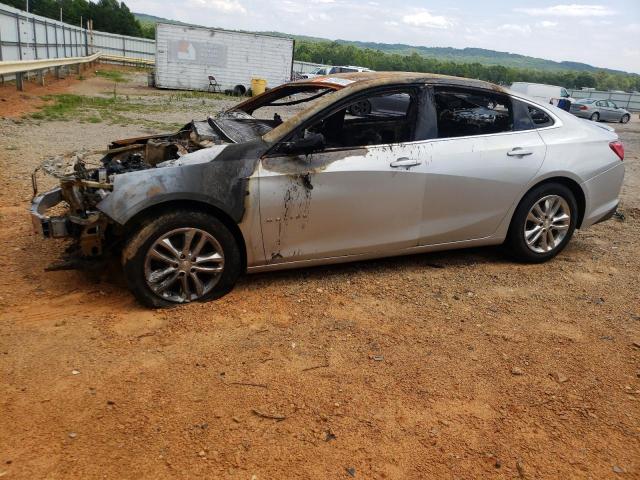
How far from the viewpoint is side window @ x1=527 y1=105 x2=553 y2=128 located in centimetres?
465

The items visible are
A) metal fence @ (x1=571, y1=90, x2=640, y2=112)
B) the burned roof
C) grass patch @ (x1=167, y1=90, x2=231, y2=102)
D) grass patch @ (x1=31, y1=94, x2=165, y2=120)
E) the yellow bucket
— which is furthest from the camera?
metal fence @ (x1=571, y1=90, x2=640, y2=112)

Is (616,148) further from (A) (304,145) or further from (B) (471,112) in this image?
(A) (304,145)

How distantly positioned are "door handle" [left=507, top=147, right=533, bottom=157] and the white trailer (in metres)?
24.5

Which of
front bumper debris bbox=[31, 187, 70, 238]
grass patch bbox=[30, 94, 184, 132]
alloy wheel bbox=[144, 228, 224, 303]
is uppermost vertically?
front bumper debris bbox=[31, 187, 70, 238]

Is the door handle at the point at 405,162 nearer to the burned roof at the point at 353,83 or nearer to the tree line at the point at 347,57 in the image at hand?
the burned roof at the point at 353,83

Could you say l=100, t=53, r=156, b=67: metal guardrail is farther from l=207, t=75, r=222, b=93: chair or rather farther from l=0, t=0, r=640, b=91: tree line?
l=207, t=75, r=222, b=93: chair

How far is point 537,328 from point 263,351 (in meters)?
1.93

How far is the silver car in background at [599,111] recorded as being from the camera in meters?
29.7

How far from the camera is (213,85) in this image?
27.0m

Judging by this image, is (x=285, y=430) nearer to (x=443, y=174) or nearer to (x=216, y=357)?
(x=216, y=357)

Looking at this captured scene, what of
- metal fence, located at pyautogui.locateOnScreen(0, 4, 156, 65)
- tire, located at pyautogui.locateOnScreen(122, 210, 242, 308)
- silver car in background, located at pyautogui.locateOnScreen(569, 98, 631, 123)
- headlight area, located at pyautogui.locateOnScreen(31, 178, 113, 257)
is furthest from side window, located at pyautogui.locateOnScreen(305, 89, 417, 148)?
silver car in background, located at pyautogui.locateOnScreen(569, 98, 631, 123)

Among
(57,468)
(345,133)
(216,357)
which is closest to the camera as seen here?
(57,468)

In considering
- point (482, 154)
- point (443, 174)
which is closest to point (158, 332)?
point (443, 174)

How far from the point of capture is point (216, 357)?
3.15 meters
